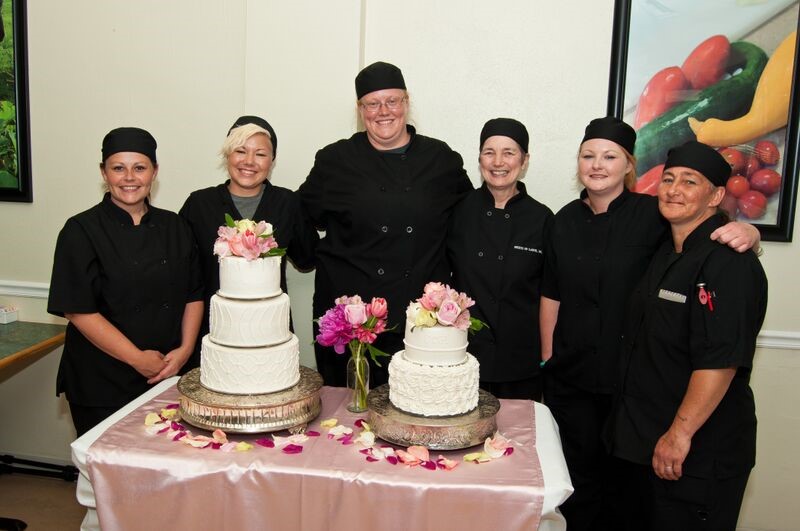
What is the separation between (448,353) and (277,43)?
2.32 meters

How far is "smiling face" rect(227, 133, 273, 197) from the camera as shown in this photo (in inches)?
123

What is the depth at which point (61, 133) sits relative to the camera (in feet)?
13.2

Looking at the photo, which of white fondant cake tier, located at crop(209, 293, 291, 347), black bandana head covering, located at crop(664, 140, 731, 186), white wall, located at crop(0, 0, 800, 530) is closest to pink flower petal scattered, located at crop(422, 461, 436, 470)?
white fondant cake tier, located at crop(209, 293, 291, 347)

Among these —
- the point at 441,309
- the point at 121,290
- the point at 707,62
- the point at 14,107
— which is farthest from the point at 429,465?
the point at 14,107

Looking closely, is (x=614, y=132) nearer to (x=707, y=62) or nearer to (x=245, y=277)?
(x=707, y=62)

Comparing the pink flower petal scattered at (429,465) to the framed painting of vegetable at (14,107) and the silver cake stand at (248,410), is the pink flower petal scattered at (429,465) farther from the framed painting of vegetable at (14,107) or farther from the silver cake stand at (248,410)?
the framed painting of vegetable at (14,107)

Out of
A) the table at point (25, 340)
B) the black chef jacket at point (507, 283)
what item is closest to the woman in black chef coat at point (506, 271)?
the black chef jacket at point (507, 283)

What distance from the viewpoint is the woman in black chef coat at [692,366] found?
2256mm

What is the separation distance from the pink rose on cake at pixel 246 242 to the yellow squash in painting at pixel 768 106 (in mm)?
2461

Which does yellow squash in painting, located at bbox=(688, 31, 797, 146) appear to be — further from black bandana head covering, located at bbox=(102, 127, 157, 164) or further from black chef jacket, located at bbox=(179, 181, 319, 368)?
black bandana head covering, located at bbox=(102, 127, 157, 164)

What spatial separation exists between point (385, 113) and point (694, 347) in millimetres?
1703

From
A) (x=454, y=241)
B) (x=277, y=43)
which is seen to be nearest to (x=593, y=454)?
(x=454, y=241)

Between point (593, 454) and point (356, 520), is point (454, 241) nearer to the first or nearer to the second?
point (593, 454)

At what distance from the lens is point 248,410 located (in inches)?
85.8
